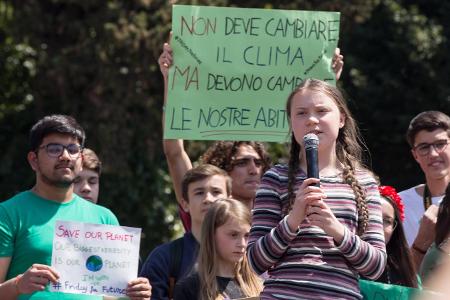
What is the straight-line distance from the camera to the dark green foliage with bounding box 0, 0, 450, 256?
44.4 ft

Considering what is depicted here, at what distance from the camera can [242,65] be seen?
6.73 metres

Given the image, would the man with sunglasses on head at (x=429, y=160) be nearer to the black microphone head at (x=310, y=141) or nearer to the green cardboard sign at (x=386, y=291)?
the green cardboard sign at (x=386, y=291)

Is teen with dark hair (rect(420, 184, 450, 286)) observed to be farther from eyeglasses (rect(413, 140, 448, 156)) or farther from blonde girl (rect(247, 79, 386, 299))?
eyeglasses (rect(413, 140, 448, 156))

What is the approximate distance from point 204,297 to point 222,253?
0.28 m

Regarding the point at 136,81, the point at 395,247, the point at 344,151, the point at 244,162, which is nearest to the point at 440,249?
the point at 395,247

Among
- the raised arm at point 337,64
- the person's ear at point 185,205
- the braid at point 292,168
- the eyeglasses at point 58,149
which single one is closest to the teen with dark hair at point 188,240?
the person's ear at point 185,205

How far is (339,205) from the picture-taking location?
172 inches

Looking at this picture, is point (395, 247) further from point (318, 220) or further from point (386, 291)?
point (318, 220)

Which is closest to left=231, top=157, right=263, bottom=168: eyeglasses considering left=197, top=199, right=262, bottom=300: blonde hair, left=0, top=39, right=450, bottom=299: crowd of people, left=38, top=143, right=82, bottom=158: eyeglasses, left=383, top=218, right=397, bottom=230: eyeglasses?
left=0, top=39, right=450, bottom=299: crowd of people

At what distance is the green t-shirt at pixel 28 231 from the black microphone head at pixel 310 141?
1.86 metres

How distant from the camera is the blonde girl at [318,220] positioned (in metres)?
4.24

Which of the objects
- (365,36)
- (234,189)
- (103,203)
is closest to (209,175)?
(234,189)

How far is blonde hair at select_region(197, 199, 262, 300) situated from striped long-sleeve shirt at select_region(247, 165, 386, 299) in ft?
3.84

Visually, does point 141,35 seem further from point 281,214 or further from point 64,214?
point 281,214
